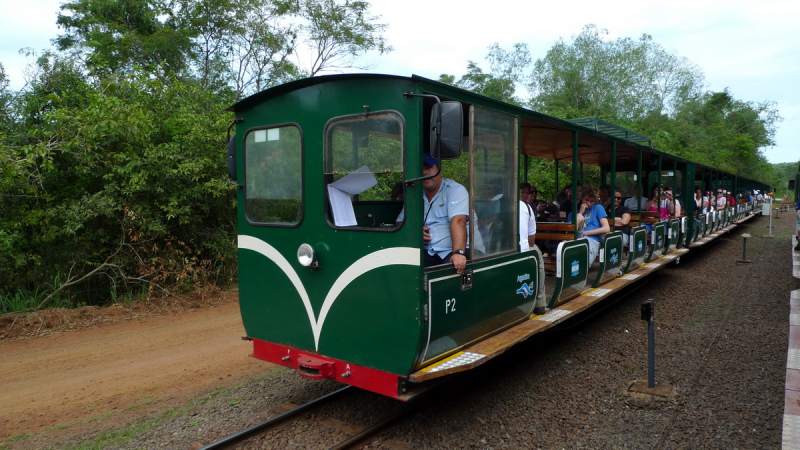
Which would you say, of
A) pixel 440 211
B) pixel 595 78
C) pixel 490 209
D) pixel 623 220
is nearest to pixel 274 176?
pixel 440 211

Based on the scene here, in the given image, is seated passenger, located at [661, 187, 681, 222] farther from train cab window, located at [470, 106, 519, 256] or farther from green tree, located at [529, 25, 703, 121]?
green tree, located at [529, 25, 703, 121]

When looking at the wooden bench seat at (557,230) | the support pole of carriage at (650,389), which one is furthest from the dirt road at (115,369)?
the wooden bench seat at (557,230)

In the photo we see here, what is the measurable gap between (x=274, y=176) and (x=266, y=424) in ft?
5.99

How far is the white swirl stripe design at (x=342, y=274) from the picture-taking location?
10.7ft

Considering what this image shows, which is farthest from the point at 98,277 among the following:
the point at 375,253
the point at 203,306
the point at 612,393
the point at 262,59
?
the point at 262,59

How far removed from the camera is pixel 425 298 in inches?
128

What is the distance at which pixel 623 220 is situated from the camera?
26.2 feet

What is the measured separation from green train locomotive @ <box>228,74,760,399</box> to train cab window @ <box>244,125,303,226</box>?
0.01m

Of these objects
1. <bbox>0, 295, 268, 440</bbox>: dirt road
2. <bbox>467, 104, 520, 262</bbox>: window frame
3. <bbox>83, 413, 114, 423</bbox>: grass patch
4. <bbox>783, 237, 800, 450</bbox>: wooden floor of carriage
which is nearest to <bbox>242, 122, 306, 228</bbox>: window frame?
<bbox>467, 104, 520, 262</bbox>: window frame

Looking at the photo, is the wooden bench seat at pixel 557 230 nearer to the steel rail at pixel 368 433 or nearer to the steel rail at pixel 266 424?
the steel rail at pixel 368 433

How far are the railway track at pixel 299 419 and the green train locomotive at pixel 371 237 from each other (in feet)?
1.16

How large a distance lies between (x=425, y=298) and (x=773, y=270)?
34.0 ft

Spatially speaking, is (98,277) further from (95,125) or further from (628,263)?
(628,263)

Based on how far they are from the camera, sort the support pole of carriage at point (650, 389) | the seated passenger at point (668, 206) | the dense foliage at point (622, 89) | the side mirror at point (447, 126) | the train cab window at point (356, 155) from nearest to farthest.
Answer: the side mirror at point (447, 126), the train cab window at point (356, 155), the support pole of carriage at point (650, 389), the seated passenger at point (668, 206), the dense foliage at point (622, 89)
